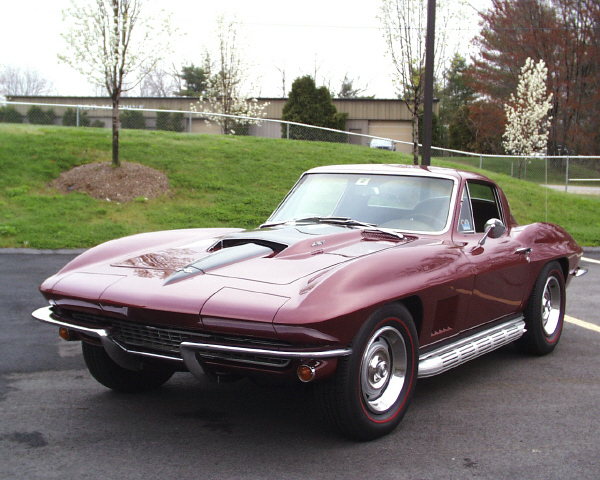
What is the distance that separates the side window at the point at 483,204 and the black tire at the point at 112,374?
2.81 metres

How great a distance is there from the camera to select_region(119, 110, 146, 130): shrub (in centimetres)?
2111

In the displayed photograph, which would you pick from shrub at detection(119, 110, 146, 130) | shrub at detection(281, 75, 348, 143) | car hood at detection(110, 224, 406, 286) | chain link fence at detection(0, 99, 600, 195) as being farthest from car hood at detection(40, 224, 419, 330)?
shrub at detection(281, 75, 348, 143)

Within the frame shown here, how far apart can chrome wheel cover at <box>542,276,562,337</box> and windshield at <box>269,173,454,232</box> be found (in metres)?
1.41

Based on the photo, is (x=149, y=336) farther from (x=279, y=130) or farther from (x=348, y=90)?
(x=348, y=90)

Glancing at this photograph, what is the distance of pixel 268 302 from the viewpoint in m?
3.18

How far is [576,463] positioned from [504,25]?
38.3 m

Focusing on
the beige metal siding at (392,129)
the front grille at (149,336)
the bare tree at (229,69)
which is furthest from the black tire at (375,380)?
the beige metal siding at (392,129)

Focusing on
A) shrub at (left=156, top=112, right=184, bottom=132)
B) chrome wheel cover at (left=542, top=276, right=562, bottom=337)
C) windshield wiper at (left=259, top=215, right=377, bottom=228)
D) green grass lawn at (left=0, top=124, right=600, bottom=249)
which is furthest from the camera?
shrub at (left=156, top=112, right=184, bottom=132)

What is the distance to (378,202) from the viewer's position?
4969 mm

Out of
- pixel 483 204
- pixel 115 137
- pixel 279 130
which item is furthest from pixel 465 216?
pixel 279 130

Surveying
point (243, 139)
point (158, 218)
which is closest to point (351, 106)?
point (243, 139)

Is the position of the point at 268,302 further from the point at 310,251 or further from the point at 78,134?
the point at 78,134

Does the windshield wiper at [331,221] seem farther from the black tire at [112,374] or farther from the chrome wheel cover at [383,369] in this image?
the black tire at [112,374]

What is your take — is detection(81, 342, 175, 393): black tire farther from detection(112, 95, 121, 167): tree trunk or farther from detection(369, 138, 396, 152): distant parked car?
detection(369, 138, 396, 152): distant parked car
